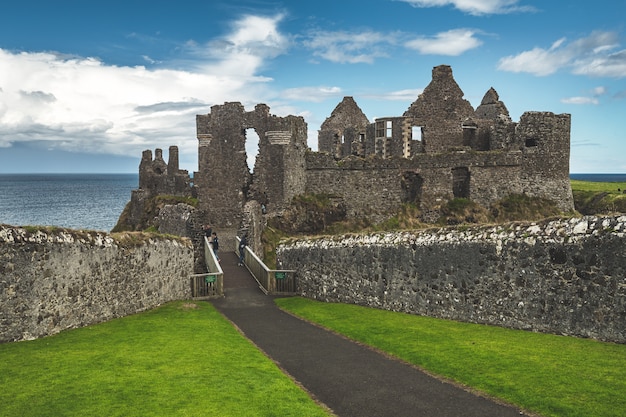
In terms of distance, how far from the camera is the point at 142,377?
36.7ft

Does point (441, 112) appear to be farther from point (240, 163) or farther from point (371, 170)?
point (240, 163)

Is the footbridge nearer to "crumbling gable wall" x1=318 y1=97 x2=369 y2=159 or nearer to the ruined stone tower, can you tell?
the ruined stone tower

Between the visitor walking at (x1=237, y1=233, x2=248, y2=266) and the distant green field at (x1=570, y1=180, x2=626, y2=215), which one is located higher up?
the distant green field at (x1=570, y1=180, x2=626, y2=215)

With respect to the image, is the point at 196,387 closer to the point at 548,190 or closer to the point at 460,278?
the point at 460,278

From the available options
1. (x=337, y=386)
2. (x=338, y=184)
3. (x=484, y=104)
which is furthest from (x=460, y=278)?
(x=484, y=104)

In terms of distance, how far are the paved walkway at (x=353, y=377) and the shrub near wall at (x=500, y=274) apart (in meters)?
3.33

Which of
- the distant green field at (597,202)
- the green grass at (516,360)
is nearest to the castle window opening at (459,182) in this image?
the distant green field at (597,202)

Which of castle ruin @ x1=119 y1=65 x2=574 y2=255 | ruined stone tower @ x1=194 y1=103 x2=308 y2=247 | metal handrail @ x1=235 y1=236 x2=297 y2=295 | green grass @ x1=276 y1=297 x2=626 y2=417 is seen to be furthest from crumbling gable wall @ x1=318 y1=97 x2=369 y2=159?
green grass @ x1=276 y1=297 x2=626 y2=417

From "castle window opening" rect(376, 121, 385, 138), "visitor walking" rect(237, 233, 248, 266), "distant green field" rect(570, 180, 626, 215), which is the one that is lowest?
"visitor walking" rect(237, 233, 248, 266)

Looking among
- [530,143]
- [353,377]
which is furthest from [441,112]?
[353,377]

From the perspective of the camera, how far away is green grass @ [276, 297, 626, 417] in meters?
9.93

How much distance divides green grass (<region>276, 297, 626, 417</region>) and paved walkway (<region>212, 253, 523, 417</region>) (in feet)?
1.59

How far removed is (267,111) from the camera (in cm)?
3484

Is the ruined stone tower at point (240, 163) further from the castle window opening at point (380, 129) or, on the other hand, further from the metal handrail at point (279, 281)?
the metal handrail at point (279, 281)
